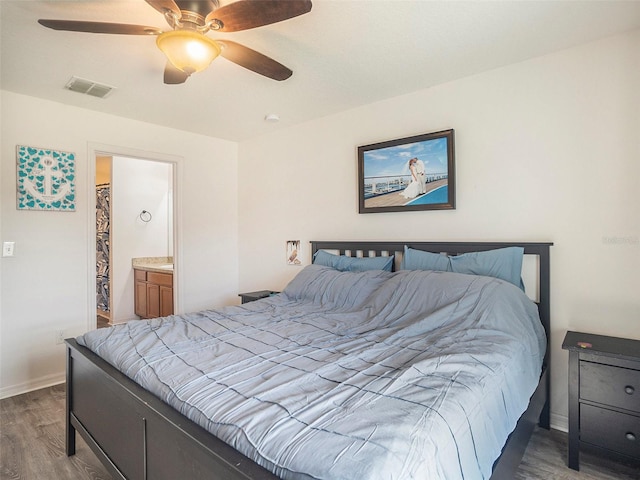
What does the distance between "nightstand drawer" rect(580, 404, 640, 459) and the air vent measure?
379cm

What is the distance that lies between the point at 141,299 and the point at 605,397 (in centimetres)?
503

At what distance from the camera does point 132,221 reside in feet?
16.8

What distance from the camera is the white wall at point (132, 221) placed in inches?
195

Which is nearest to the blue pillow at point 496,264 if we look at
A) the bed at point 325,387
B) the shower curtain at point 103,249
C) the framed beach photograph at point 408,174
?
the bed at point 325,387

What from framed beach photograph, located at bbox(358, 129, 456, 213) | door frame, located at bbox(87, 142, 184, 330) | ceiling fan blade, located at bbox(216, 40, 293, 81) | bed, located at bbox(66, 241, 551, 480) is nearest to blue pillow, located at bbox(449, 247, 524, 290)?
bed, located at bbox(66, 241, 551, 480)

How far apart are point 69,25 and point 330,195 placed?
2.32 meters

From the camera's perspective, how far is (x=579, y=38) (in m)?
Result: 2.12

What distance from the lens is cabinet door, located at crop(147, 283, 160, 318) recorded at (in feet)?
15.2

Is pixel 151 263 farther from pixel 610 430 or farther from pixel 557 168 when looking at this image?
pixel 610 430

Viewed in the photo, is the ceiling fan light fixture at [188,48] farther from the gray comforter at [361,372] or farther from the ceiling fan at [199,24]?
the gray comforter at [361,372]

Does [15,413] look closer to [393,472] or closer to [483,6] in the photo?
[393,472]

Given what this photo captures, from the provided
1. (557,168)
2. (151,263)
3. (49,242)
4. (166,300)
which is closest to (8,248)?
(49,242)

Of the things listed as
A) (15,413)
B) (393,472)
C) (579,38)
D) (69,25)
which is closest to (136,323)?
(15,413)

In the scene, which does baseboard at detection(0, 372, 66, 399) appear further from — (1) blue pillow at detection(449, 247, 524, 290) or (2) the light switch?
(1) blue pillow at detection(449, 247, 524, 290)
